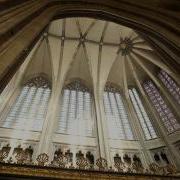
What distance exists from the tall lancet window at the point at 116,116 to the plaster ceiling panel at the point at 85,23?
181 inches

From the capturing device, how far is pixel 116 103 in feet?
50.5

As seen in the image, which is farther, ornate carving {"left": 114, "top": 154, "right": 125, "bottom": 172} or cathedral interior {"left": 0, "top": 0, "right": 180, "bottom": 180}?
ornate carving {"left": 114, "top": 154, "right": 125, "bottom": 172}

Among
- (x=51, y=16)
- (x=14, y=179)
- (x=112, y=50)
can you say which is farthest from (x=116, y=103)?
(x=14, y=179)

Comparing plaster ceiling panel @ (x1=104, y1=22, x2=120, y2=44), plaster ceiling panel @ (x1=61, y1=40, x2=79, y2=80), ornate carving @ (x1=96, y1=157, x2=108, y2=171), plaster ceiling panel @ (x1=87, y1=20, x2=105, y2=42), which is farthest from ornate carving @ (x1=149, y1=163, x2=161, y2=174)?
plaster ceiling panel @ (x1=87, y1=20, x2=105, y2=42)

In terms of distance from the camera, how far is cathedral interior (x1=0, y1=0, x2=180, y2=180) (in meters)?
6.32

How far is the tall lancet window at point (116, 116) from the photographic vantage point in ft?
41.3

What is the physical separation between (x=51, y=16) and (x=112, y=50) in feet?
33.4

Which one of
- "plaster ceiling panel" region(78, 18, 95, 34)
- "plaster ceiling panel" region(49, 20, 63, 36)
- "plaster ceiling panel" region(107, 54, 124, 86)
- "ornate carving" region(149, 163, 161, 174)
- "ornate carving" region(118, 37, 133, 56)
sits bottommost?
"ornate carving" region(149, 163, 161, 174)

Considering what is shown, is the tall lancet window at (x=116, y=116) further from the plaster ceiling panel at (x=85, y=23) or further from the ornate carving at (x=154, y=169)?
the ornate carving at (x=154, y=169)

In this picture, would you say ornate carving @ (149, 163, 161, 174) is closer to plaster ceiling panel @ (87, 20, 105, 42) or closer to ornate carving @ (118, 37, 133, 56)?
ornate carving @ (118, 37, 133, 56)

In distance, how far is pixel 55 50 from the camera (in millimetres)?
16703

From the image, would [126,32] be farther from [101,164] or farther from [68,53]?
[101,164]

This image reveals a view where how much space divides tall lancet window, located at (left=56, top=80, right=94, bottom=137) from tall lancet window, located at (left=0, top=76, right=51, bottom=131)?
109 cm

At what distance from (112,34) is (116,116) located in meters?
6.59
